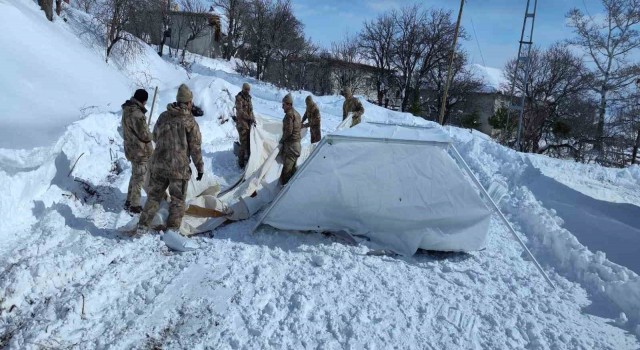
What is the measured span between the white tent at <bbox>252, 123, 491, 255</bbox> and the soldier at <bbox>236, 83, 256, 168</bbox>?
3.22m

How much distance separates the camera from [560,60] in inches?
1267

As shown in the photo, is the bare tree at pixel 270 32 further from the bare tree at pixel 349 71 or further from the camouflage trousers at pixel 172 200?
the camouflage trousers at pixel 172 200

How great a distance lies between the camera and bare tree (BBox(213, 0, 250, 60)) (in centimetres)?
3962

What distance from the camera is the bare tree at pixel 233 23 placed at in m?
39.6

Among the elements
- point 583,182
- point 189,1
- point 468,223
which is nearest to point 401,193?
point 468,223

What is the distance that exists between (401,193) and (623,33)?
1213 inches

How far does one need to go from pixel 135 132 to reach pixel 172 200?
1.13 metres

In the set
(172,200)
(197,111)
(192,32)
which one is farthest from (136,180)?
(192,32)

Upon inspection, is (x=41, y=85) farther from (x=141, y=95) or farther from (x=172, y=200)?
(x=172, y=200)

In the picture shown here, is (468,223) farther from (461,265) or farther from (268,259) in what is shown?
(268,259)

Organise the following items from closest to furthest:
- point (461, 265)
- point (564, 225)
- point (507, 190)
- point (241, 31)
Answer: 1. point (461, 265)
2. point (564, 225)
3. point (507, 190)
4. point (241, 31)

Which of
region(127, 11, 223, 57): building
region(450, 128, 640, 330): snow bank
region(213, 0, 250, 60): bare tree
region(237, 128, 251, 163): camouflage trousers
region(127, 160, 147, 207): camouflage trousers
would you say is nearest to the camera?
region(450, 128, 640, 330): snow bank

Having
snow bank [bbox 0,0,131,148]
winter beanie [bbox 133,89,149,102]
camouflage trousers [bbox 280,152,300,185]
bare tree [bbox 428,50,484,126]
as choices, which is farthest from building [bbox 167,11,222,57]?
winter beanie [bbox 133,89,149,102]

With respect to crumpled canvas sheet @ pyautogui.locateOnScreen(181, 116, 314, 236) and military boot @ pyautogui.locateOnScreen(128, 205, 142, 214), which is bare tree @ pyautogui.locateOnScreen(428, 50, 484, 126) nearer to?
crumpled canvas sheet @ pyautogui.locateOnScreen(181, 116, 314, 236)
